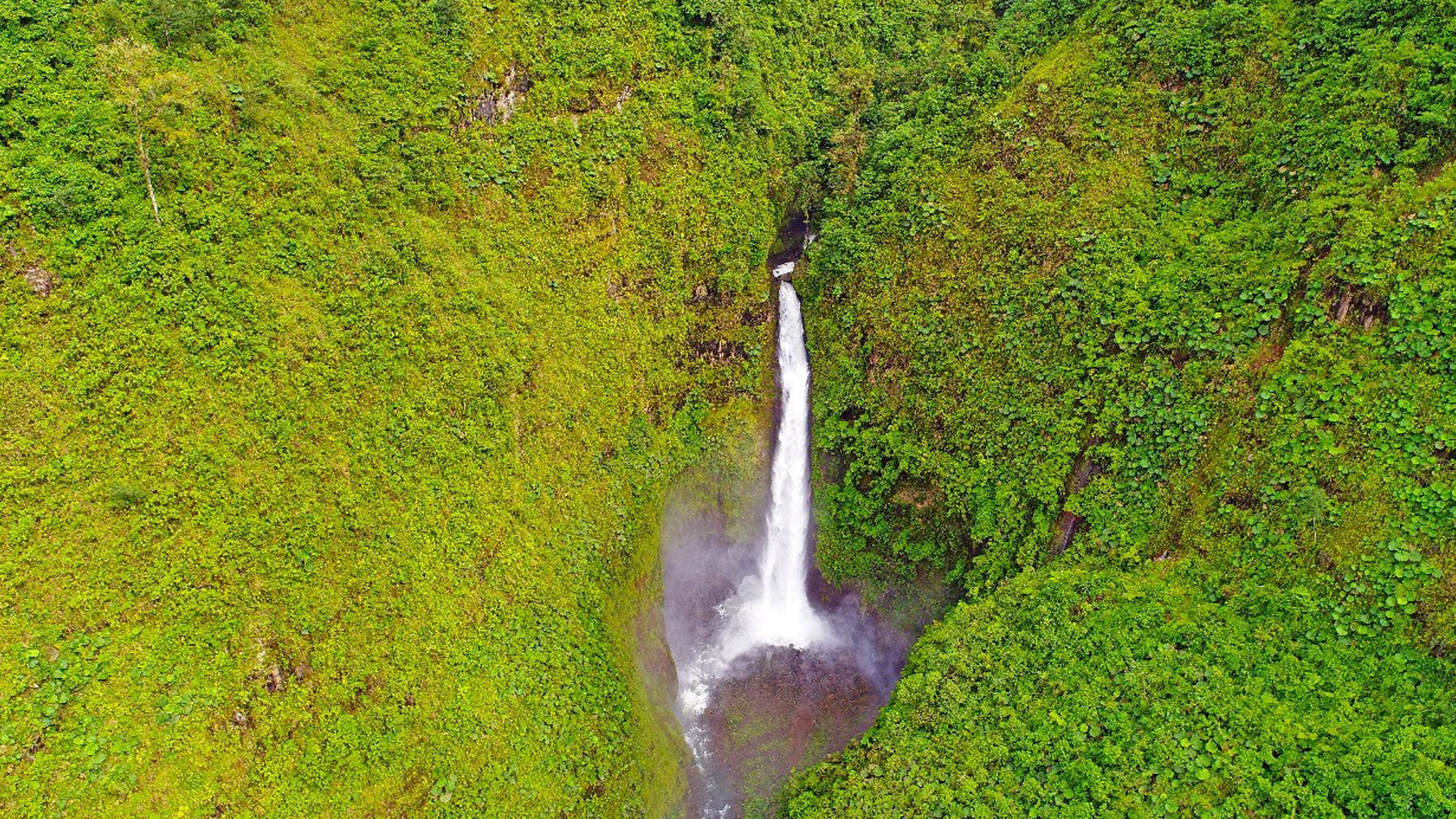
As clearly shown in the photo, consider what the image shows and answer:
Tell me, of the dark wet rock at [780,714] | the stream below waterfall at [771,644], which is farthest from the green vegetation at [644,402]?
the dark wet rock at [780,714]

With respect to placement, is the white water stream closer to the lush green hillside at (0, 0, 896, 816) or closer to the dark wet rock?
the dark wet rock

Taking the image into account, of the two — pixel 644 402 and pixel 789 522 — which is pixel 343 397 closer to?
pixel 644 402

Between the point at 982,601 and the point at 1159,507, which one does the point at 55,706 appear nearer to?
the point at 982,601

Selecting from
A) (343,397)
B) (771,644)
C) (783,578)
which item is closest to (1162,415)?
(783,578)

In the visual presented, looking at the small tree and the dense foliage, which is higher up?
Result: the small tree

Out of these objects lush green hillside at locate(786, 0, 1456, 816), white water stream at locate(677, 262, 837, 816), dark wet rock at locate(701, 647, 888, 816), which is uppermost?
lush green hillside at locate(786, 0, 1456, 816)

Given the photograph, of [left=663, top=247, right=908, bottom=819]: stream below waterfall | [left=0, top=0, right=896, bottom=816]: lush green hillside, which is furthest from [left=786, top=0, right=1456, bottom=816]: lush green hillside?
[left=0, top=0, right=896, bottom=816]: lush green hillside
